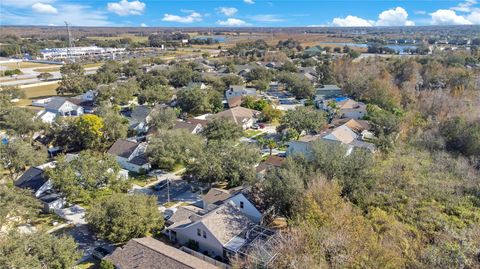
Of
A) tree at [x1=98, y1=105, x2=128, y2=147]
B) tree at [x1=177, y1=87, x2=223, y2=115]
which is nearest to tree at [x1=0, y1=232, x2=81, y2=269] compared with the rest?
tree at [x1=98, y1=105, x2=128, y2=147]

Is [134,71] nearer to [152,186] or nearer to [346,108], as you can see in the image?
[346,108]

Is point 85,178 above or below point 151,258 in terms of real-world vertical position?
above

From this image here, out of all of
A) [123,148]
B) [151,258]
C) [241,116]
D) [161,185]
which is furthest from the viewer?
[241,116]

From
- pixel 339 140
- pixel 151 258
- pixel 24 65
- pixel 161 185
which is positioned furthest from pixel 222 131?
pixel 24 65

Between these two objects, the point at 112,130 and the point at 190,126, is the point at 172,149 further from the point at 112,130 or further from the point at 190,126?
the point at 190,126

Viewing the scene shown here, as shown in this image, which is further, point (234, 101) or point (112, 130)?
point (234, 101)

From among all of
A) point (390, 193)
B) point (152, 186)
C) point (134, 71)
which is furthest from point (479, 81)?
point (134, 71)
